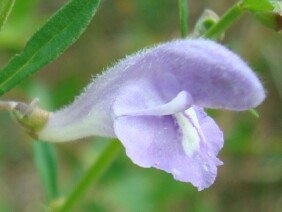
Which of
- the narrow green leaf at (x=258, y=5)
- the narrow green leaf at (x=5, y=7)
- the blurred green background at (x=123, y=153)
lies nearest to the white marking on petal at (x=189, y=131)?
the narrow green leaf at (x=258, y=5)

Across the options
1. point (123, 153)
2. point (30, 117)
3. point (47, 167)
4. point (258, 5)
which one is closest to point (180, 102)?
point (258, 5)

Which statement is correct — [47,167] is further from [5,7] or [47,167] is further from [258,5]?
[258,5]

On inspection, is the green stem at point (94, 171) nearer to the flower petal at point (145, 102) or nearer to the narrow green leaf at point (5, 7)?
the flower petal at point (145, 102)

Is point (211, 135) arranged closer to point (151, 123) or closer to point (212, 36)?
point (151, 123)

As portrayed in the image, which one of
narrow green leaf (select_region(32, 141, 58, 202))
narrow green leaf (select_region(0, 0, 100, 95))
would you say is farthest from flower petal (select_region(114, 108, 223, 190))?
narrow green leaf (select_region(32, 141, 58, 202))

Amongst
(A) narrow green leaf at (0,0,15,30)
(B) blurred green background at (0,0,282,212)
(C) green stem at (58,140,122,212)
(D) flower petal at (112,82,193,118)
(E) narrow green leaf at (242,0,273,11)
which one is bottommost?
(B) blurred green background at (0,0,282,212)

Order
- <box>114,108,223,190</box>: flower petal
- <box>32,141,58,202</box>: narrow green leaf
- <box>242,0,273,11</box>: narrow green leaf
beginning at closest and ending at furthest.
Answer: <box>114,108,223,190</box>: flower petal, <box>242,0,273,11</box>: narrow green leaf, <box>32,141,58,202</box>: narrow green leaf

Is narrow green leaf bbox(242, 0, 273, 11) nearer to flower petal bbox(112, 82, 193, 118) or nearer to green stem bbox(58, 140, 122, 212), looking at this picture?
flower petal bbox(112, 82, 193, 118)
